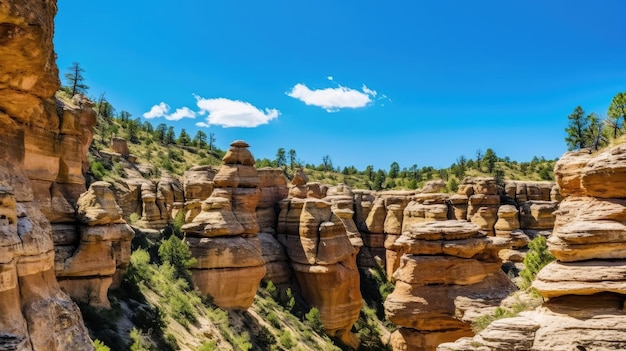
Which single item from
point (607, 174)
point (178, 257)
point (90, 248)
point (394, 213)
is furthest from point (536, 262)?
point (394, 213)

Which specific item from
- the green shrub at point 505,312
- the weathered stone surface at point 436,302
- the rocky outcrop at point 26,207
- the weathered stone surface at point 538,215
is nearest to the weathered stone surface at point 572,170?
the green shrub at point 505,312

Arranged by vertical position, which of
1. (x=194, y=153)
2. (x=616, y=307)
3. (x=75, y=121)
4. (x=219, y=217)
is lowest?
(x=616, y=307)

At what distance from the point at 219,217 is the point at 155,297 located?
6298 millimetres

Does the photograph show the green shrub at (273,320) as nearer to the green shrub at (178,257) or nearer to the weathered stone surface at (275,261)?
the weathered stone surface at (275,261)

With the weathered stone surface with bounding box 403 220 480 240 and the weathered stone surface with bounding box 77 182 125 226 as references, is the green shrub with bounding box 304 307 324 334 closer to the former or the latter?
the weathered stone surface with bounding box 403 220 480 240

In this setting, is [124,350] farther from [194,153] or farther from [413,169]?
[413,169]

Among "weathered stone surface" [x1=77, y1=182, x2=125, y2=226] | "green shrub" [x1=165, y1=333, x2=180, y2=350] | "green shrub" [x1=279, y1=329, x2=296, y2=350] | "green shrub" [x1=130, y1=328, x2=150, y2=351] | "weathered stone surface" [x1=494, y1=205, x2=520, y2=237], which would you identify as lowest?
"green shrub" [x1=279, y1=329, x2=296, y2=350]

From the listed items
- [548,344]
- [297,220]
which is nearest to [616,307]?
[548,344]

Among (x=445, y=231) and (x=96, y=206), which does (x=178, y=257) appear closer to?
(x=96, y=206)

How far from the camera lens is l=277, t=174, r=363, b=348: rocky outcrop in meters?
31.5

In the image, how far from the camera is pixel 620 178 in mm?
14094

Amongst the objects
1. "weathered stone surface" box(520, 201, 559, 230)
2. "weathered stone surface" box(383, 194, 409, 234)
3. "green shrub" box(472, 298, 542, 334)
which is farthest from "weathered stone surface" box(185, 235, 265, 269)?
"weathered stone surface" box(520, 201, 559, 230)

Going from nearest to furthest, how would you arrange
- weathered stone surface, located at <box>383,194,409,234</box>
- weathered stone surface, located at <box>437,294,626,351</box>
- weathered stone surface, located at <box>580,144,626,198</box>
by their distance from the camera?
weathered stone surface, located at <box>437,294,626,351</box>, weathered stone surface, located at <box>580,144,626,198</box>, weathered stone surface, located at <box>383,194,409,234</box>

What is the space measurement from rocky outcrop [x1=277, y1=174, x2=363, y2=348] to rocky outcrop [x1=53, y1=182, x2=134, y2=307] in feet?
53.0
